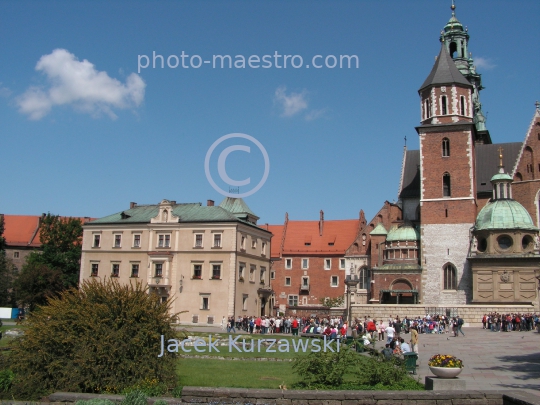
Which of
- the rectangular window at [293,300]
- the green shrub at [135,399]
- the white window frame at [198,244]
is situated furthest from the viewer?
the rectangular window at [293,300]

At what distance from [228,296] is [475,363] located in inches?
1131

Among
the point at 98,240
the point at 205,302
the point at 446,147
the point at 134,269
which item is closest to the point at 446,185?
the point at 446,147

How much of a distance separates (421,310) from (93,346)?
109 ft

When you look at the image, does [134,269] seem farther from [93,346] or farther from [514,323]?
[93,346]

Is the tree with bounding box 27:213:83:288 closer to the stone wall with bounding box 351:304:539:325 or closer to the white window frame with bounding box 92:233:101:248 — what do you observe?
the white window frame with bounding box 92:233:101:248

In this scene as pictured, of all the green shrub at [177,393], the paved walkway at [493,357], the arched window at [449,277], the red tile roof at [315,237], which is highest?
the red tile roof at [315,237]

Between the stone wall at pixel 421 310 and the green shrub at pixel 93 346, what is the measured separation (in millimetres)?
30610

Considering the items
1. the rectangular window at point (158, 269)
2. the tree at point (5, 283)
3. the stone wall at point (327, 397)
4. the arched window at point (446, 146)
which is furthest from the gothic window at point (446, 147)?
the tree at point (5, 283)

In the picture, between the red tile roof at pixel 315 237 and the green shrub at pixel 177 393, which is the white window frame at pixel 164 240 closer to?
the red tile roof at pixel 315 237

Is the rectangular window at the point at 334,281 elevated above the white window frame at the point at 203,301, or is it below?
above

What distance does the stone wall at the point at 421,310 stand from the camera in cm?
4050

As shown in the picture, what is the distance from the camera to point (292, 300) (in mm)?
67375

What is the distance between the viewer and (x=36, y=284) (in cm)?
5397

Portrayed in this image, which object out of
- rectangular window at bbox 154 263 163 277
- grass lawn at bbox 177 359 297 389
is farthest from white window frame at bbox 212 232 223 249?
grass lawn at bbox 177 359 297 389
